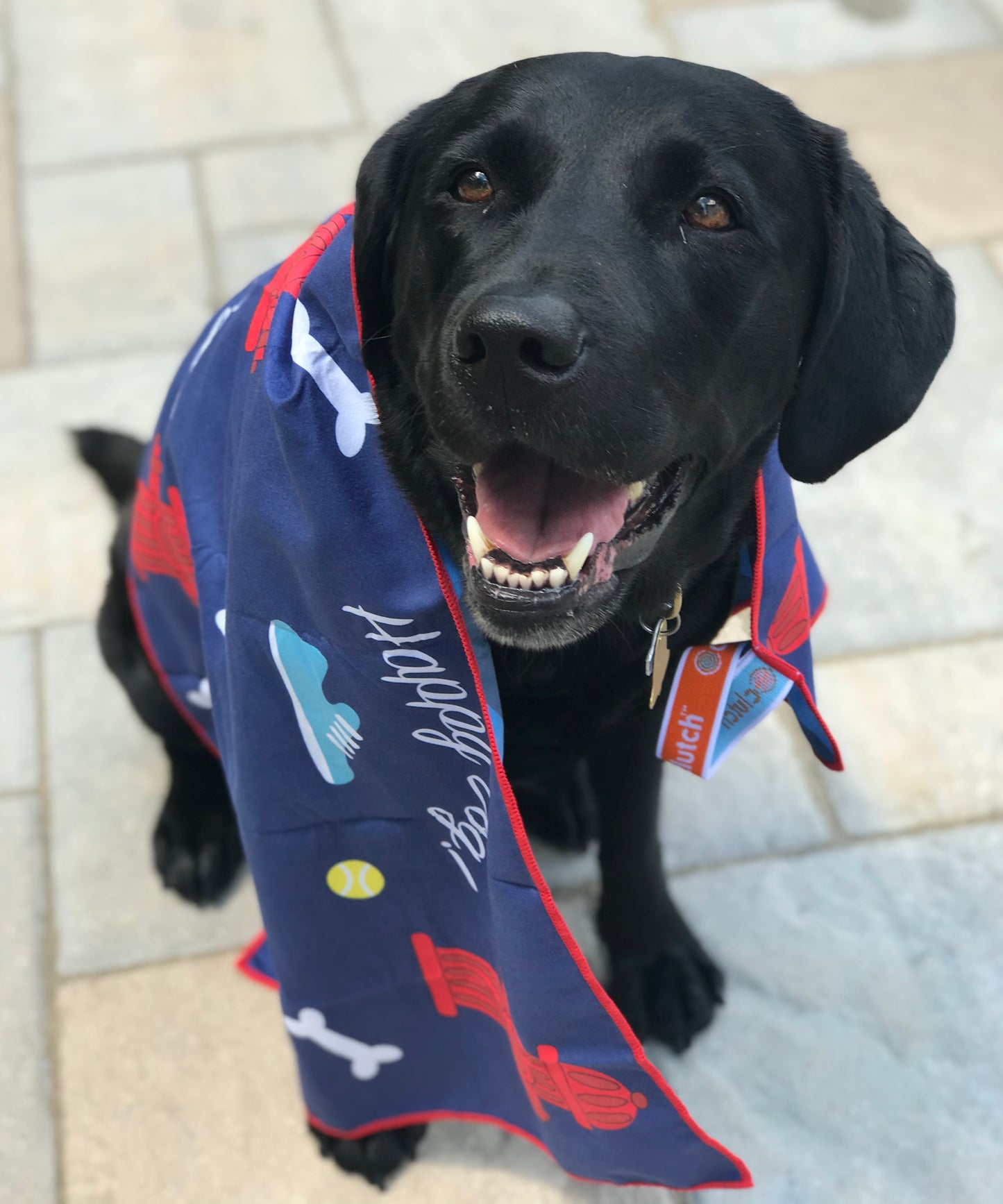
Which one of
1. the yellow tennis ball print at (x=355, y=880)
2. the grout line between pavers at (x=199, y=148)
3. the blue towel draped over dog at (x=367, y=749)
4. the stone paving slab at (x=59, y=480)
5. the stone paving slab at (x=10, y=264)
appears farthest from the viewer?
the grout line between pavers at (x=199, y=148)

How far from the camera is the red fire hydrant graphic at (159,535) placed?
1951 millimetres

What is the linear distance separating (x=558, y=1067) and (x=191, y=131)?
308cm

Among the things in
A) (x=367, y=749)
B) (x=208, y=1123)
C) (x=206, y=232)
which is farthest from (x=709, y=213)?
(x=206, y=232)

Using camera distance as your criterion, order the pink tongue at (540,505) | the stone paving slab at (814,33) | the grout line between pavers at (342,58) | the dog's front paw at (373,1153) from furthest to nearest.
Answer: the stone paving slab at (814,33)
the grout line between pavers at (342,58)
the dog's front paw at (373,1153)
the pink tongue at (540,505)

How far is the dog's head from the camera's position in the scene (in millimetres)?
1400

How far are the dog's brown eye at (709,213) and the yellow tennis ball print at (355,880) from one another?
992 mm

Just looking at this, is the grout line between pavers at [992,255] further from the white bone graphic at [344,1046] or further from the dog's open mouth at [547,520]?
the white bone graphic at [344,1046]

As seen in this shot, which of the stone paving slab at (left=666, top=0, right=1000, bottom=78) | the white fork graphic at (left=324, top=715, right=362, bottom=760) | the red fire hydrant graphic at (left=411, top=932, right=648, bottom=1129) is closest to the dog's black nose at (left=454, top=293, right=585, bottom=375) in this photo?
the white fork graphic at (left=324, top=715, right=362, bottom=760)

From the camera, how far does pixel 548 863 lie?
7.85ft

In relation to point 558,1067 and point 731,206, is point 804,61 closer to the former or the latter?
point 731,206

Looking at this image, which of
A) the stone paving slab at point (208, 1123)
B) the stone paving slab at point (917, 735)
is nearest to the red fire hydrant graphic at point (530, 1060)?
the stone paving slab at point (208, 1123)

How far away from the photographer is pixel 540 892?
1617 mm

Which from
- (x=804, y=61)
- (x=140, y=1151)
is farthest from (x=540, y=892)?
(x=804, y=61)

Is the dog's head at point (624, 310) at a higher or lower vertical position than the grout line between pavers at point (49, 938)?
higher
